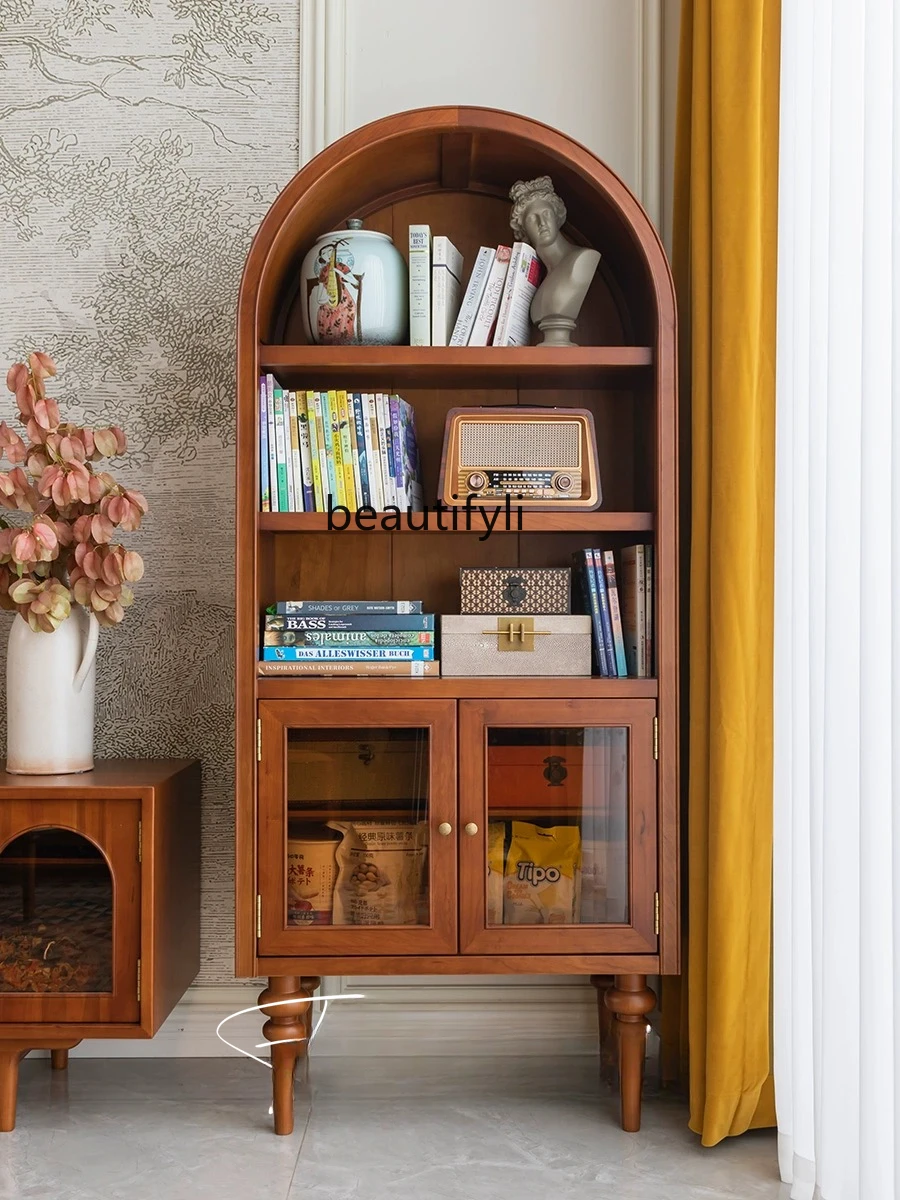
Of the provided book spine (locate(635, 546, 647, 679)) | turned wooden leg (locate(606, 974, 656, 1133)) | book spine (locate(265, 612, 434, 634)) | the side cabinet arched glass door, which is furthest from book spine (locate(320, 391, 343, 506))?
turned wooden leg (locate(606, 974, 656, 1133))

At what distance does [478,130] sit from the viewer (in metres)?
1.82

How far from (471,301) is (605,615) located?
611 millimetres

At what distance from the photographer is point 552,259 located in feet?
6.35

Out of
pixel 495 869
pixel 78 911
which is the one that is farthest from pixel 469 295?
pixel 78 911

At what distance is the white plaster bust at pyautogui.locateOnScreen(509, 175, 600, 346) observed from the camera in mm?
1883

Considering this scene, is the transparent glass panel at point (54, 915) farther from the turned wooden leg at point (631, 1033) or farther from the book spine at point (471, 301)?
the book spine at point (471, 301)

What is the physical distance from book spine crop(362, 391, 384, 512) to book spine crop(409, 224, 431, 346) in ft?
0.44

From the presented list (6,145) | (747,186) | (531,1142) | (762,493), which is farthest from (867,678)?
(6,145)

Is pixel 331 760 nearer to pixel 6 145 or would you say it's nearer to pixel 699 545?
pixel 699 545

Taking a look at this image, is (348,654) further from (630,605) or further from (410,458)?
(630,605)

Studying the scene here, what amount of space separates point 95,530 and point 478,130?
0.96 m

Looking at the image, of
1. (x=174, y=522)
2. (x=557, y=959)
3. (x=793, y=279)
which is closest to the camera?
(x=793, y=279)

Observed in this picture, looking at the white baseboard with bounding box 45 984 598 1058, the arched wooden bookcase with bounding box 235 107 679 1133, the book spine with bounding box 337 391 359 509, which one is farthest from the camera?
the white baseboard with bounding box 45 984 598 1058

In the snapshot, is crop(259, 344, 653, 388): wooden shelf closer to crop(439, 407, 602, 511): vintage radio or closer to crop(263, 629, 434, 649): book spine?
crop(439, 407, 602, 511): vintage radio
